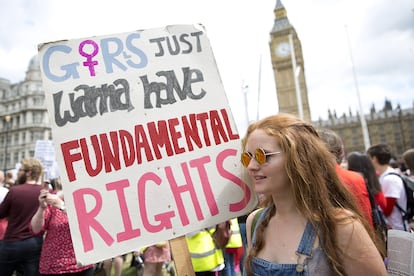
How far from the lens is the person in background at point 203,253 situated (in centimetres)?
279

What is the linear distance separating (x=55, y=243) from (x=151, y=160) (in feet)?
5.35

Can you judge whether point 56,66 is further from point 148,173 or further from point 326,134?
point 326,134

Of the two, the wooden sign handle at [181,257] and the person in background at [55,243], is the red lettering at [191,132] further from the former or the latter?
the person in background at [55,243]

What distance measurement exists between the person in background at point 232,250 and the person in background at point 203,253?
135 mm

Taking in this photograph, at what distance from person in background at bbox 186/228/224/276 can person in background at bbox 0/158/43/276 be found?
147 centimetres

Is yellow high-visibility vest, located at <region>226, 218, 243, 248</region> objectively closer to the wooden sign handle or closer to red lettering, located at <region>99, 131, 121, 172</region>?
the wooden sign handle

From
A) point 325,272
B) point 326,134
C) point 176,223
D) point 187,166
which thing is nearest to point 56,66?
point 187,166

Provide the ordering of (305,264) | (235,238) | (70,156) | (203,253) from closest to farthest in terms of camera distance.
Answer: (305,264)
(70,156)
(203,253)
(235,238)

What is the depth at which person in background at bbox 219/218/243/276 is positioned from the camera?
2902 millimetres

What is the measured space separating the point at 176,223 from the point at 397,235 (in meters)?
0.85

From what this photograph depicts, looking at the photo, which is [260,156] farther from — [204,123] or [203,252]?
[203,252]

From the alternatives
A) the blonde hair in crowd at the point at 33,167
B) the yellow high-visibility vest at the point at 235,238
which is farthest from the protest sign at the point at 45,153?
the yellow high-visibility vest at the point at 235,238

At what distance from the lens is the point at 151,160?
141 centimetres

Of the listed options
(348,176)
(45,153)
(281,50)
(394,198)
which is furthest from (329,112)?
(348,176)
